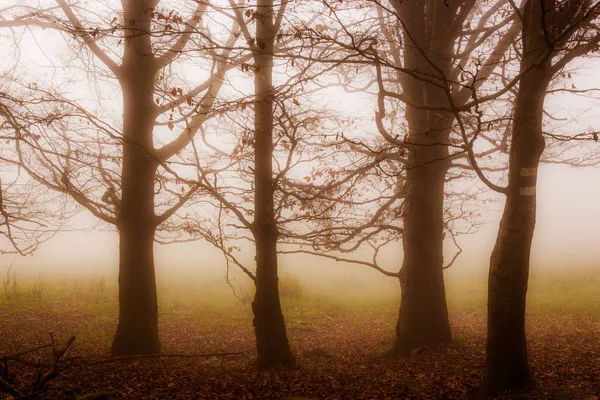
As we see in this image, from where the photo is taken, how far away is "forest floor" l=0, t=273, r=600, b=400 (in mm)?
6590

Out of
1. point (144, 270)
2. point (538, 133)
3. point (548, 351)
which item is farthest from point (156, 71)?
point (548, 351)

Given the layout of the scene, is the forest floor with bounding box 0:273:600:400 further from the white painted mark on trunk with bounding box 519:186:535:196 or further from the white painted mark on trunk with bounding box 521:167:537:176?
the white painted mark on trunk with bounding box 521:167:537:176

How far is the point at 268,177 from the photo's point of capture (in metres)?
8.16

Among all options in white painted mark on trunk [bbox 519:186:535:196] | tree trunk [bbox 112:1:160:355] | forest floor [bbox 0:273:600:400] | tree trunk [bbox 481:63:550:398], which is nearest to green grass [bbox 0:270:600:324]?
forest floor [bbox 0:273:600:400]

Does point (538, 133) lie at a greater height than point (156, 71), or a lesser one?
lesser

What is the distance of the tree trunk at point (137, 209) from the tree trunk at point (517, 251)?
672 cm

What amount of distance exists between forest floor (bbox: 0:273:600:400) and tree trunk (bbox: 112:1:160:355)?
2.22ft

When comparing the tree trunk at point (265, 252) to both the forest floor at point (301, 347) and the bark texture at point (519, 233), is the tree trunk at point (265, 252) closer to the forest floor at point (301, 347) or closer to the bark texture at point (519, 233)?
the forest floor at point (301, 347)

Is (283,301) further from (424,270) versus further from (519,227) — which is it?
(519,227)

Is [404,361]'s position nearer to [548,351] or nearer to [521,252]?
[548,351]

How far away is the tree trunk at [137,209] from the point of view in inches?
356

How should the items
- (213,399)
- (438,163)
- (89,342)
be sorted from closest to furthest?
(213,399) < (438,163) < (89,342)

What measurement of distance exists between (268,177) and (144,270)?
136 inches

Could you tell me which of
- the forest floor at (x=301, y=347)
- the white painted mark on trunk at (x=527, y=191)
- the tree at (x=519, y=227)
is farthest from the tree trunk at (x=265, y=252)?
the white painted mark on trunk at (x=527, y=191)
